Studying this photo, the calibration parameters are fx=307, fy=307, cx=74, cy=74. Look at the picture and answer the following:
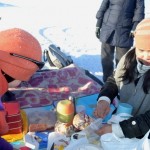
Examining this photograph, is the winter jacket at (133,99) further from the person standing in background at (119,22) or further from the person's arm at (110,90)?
the person standing in background at (119,22)

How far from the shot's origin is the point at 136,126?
1.79 m

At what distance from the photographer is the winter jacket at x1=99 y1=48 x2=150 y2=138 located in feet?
5.86

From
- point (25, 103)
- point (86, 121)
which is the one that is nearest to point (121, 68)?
point (86, 121)

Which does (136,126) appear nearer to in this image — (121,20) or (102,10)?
(121,20)

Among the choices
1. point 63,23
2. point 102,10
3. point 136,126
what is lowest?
point 63,23

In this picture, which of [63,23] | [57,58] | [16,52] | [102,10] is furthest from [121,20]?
[63,23]

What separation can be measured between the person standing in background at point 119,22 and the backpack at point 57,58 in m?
0.54

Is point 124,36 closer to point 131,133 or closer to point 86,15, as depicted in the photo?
point 131,133

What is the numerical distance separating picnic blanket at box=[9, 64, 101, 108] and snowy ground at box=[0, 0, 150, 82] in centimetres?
126

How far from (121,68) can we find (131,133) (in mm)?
606

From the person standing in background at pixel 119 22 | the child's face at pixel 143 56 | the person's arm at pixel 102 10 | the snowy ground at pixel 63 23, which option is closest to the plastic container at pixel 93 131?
the child's face at pixel 143 56

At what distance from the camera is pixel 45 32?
7082mm

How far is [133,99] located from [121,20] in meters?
1.80

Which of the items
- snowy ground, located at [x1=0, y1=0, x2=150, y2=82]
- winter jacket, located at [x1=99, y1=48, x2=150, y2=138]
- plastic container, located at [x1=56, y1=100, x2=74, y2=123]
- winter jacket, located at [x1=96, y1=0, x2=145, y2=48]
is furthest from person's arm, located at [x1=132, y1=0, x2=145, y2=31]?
plastic container, located at [x1=56, y1=100, x2=74, y2=123]
